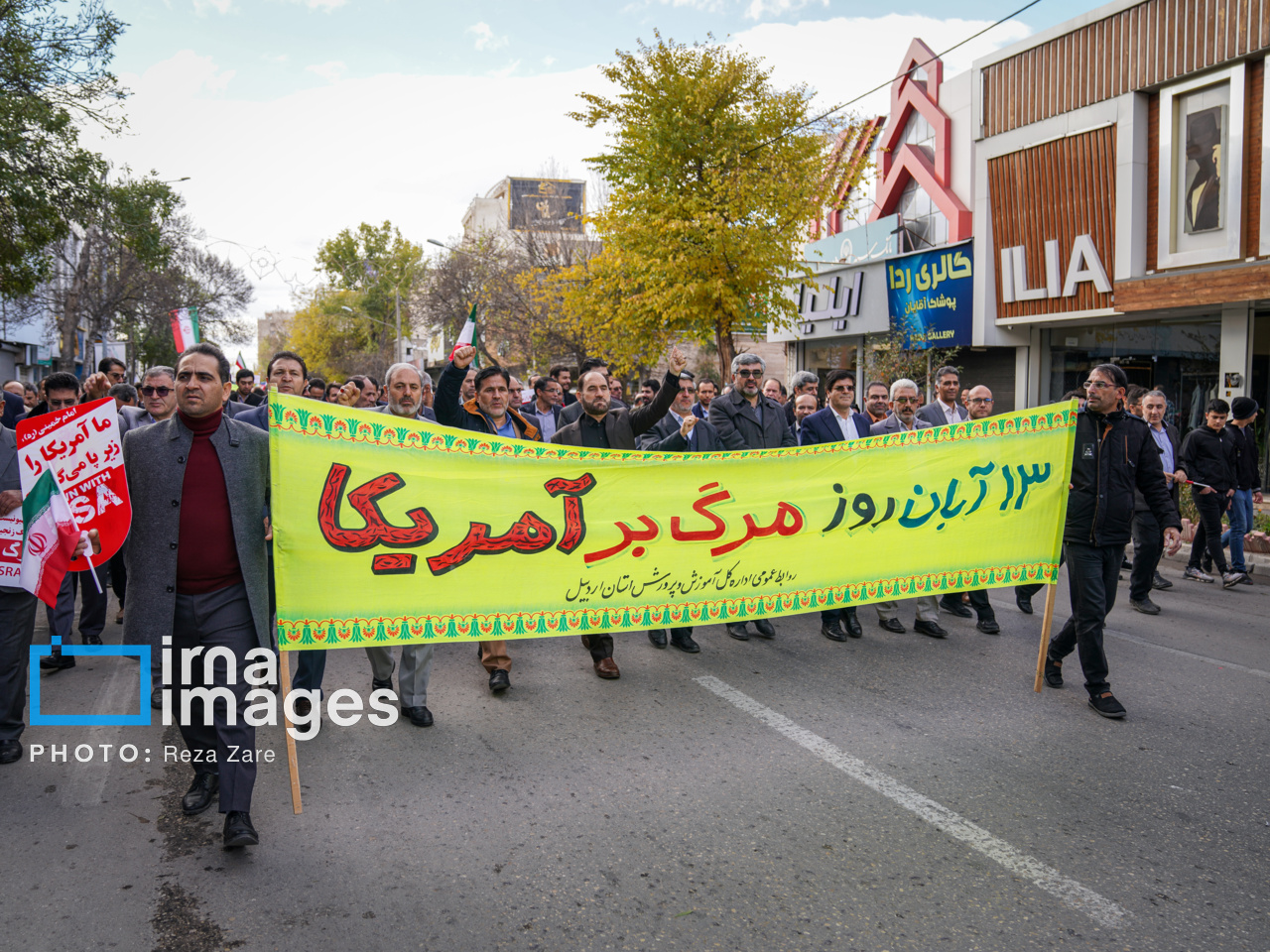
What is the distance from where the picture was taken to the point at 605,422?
20.0ft

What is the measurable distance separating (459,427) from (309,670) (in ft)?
5.25

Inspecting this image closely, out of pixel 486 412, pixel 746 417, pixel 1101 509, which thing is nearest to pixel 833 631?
pixel 746 417

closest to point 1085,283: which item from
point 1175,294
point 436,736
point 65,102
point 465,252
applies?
A: point 1175,294

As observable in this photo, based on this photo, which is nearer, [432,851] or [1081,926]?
[1081,926]

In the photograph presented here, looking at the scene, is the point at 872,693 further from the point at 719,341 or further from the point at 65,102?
the point at 65,102

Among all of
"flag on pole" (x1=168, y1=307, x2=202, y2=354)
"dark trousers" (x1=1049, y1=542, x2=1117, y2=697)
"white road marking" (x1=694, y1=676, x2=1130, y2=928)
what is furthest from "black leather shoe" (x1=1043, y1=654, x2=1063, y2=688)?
"flag on pole" (x1=168, y1=307, x2=202, y2=354)

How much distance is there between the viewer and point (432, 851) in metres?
3.56

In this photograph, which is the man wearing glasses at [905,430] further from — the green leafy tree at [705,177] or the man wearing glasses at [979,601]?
the green leafy tree at [705,177]

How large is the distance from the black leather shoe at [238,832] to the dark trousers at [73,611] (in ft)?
9.82

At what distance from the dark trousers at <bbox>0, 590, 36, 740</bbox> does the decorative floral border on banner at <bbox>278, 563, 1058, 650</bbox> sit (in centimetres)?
166

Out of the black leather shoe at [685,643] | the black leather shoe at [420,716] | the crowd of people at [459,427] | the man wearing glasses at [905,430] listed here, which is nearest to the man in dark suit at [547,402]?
the crowd of people at [459,427]

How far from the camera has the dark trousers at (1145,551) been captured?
8000 mm

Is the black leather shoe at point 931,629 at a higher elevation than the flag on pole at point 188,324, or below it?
below

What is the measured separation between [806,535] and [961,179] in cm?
1830
